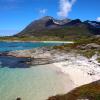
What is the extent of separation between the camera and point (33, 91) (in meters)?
34.7

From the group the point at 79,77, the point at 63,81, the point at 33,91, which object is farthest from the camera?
the point at 79,77

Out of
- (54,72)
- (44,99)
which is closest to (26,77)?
(54,72)

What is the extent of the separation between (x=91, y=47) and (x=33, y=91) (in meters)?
56.9

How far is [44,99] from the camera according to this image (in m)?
30.5

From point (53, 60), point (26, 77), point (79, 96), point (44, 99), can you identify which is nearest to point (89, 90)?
point (79, 96)

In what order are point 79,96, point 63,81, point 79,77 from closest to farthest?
point 79,96, point 63,81, point 79,77

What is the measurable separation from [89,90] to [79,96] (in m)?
2.45

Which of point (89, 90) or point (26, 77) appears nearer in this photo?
point (89, 90)

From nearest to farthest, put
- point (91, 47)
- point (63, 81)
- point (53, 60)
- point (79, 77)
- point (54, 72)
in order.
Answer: point (63, 81) < point (79, 77) < point (54, 72) < point (53, 60) < point (91, 47)

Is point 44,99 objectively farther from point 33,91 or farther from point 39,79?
point 39,79

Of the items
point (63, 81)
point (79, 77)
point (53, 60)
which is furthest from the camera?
point (53, 60)

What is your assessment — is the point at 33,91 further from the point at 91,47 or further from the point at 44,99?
the point at 91,47

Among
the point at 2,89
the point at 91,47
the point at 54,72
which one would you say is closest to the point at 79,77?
the point at 54,72

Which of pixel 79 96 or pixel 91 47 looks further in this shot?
→ pixel 91 47
